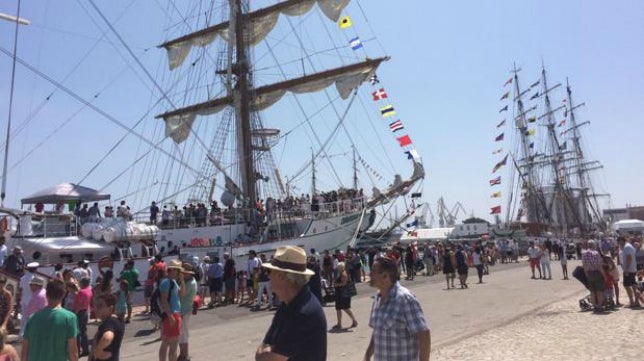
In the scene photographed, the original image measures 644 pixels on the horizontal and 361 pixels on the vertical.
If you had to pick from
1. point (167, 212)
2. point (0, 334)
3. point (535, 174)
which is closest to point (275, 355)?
point (0, 334)

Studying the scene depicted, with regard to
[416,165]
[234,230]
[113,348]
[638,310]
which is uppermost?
[416,165]

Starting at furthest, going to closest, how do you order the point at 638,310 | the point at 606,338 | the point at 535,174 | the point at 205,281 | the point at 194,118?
1. the point at 535,174
2. the point at 194,118
3. the point at 205,281
4. the point at 638,310
5. the point at 606,338

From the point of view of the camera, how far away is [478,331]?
371 inches

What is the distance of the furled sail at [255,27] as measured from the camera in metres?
32.5

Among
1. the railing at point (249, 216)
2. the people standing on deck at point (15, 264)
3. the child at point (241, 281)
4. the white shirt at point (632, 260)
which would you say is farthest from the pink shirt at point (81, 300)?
the railing at point (249, 216)

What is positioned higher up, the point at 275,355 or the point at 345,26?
the point at 345,26

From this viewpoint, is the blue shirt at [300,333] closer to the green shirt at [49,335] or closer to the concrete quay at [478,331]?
the green shirt at [49,335]

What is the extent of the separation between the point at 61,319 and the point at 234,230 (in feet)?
70.1

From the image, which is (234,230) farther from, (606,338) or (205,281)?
(606,338)

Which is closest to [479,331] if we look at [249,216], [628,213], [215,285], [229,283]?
[215,285]

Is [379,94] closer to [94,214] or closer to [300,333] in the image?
[94,214]

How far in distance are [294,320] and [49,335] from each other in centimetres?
271

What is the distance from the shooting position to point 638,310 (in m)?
10.9

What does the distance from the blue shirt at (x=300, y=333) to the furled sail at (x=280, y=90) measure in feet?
90.1
